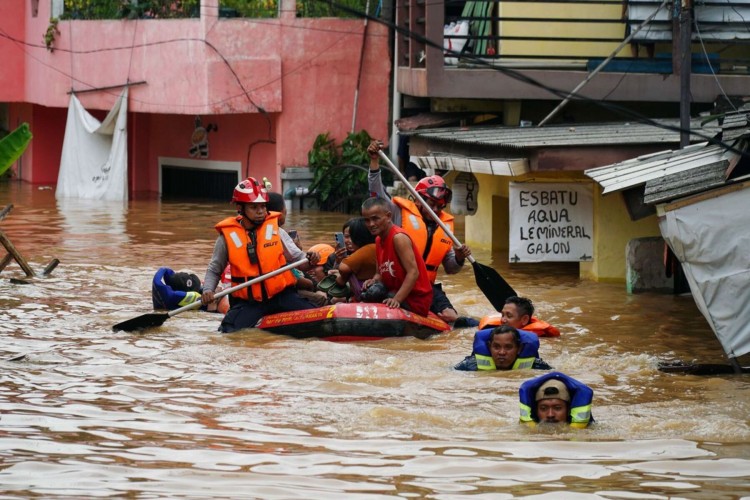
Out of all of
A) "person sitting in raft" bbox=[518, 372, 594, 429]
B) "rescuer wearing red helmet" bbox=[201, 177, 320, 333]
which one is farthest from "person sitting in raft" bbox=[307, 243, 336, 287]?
"person sitting in raft" bbox=[518, 372, 594, 429]

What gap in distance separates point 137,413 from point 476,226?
407 inches

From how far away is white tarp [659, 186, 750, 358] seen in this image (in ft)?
32.7

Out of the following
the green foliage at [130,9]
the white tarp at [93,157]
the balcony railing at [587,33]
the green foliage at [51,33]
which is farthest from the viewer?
the green foliage at [51,33]

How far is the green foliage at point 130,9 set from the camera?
81.9 feet

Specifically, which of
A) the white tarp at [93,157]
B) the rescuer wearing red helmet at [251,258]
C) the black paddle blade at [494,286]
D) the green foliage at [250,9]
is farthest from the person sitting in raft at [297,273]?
the white tarp at [93,157]

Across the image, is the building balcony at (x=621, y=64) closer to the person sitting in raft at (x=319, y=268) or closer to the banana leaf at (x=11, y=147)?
the person sitting in raft at (x=319, y=268)

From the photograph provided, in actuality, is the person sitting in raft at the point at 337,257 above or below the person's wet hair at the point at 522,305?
above

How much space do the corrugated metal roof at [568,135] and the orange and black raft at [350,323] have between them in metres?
3.89

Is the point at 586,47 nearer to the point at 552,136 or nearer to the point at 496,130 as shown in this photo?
the point at 496,130

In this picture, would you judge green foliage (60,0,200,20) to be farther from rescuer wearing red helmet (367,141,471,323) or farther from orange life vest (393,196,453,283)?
orange life vest (393,196,453,283)

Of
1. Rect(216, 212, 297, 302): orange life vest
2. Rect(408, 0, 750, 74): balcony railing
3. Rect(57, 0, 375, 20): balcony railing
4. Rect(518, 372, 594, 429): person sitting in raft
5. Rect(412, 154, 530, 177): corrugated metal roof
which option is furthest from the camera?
Rect(57, 0, 375, 20): balcony railing

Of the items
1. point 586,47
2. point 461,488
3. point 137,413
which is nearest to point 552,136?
point 586,47

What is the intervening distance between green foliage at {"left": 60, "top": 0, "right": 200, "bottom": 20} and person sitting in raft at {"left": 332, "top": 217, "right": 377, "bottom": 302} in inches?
530

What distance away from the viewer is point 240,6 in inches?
965
